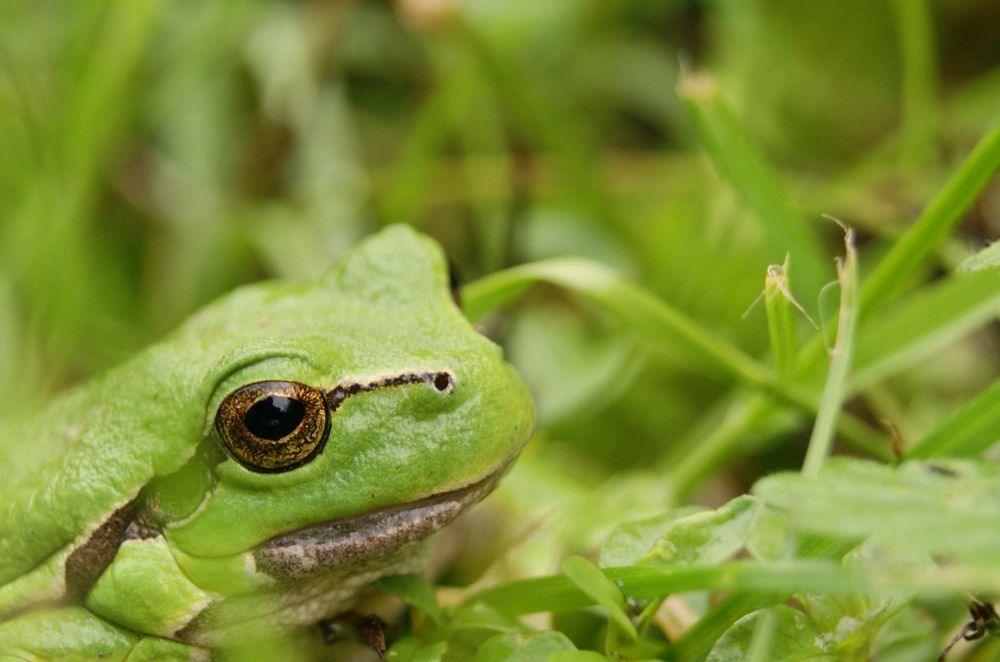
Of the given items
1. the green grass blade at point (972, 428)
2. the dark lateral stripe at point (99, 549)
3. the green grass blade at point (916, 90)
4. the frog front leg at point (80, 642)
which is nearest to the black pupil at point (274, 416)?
the dark lateral stripe at point (99, 549)

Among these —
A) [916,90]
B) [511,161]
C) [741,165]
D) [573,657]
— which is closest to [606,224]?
[511,161]

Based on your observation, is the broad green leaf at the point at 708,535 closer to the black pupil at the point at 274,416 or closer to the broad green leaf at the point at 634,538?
the broad green leaf at the point at 634,538

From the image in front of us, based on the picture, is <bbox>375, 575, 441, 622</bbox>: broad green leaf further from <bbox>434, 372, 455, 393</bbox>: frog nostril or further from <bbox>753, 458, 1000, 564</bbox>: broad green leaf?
<bbox>753, 458, 1000, 564</bbox>: broad green leaf

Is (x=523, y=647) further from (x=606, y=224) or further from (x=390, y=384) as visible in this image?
(x=606, y=224)

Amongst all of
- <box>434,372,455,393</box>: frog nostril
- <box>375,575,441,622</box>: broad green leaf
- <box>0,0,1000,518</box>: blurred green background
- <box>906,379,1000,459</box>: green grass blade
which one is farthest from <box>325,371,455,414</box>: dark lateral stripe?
<box>0,0,1000,518</box>: blurred green background

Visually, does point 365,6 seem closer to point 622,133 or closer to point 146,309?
point 622,133

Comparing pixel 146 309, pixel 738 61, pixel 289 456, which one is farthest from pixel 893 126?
pixel 289 456

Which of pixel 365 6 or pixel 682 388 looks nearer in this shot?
pixel 682 388
